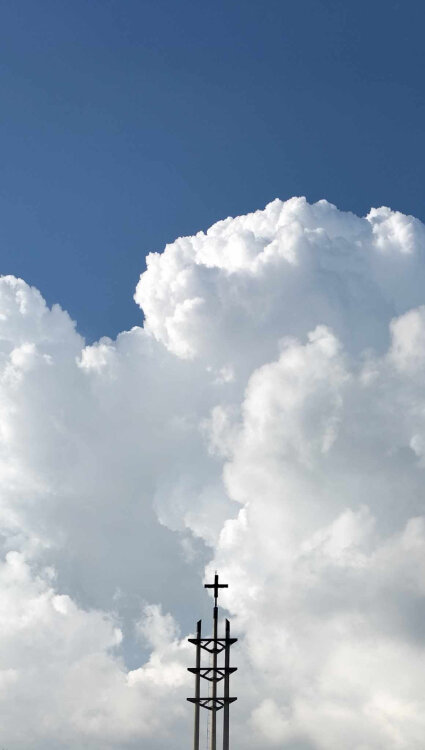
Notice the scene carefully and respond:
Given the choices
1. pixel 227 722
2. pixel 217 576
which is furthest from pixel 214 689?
pixel 217 576

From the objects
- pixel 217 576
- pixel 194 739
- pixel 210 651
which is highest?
pixel 217 576

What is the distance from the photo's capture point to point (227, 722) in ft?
223

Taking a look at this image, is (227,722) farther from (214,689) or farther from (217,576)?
(217,576)

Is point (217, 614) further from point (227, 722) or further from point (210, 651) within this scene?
point (227, 722)

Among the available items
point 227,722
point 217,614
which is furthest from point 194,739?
point 217,614

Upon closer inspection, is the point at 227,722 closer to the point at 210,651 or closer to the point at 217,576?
the point at 210,651

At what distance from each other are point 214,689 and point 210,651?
2778mm

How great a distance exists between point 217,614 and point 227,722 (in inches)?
311

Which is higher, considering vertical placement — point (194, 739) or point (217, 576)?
point (217, 576)

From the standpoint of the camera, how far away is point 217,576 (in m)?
72.9

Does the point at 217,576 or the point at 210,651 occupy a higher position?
the point at 217,576

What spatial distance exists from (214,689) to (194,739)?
375 cm

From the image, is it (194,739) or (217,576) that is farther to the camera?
(217,576)

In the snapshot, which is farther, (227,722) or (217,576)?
(217,576)
